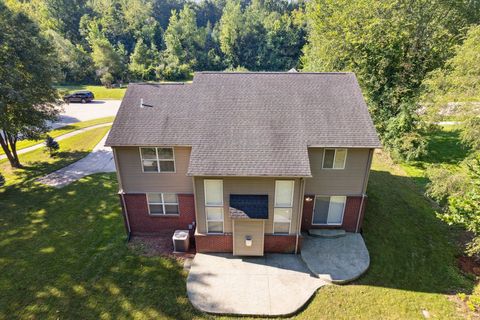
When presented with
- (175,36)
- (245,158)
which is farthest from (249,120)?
(175,36)

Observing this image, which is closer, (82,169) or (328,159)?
(328,159)

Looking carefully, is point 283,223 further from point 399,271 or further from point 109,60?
point 109,60

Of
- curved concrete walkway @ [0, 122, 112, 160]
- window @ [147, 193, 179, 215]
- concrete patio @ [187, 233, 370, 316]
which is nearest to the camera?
concrete patio @ [187, 233, 370, 316]

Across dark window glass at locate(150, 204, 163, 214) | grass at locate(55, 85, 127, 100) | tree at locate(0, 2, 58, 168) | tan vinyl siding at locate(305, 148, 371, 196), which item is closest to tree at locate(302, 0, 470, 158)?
tan vinyl siding at locate(305, 148, 371, 196)

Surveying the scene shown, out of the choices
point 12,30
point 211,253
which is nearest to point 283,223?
point 211,253

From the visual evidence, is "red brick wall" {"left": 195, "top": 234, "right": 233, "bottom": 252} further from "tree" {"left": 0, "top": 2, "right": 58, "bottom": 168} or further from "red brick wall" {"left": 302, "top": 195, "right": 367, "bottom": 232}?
"tree" {"left": 0, "top": 2, "right": 58, "bottom": 168}

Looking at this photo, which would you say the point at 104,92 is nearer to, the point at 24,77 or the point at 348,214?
the point at 24,77
